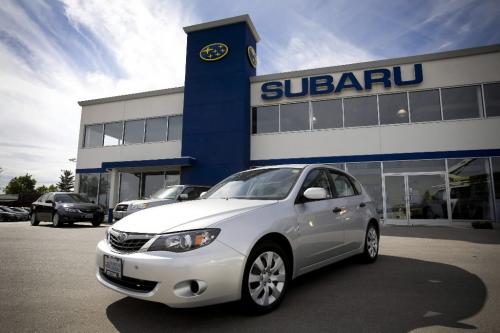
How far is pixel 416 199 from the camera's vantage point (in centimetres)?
1373

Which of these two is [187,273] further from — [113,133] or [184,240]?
[113,133]

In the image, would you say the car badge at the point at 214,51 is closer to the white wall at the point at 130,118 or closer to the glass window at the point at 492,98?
the white wall at the point at 130,118

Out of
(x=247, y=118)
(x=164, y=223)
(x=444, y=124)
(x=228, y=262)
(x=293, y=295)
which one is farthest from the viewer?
(x=247, y=118)

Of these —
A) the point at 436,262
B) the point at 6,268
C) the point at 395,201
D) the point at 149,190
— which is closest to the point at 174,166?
the point at 149,190

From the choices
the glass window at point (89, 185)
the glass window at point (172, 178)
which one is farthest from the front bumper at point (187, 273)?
the glass window at point (89, 185)

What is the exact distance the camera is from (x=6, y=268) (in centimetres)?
503

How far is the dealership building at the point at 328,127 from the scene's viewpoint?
1353 cm

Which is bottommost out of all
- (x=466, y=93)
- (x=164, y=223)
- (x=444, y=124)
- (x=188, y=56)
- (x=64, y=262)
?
(x=64, y=262)

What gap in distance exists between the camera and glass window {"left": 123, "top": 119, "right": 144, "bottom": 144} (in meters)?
19.3

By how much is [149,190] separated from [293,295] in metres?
16.1

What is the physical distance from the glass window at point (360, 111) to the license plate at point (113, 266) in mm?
13882

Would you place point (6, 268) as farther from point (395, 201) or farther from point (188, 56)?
point (188, 56)

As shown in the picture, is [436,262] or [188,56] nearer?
[436,262]

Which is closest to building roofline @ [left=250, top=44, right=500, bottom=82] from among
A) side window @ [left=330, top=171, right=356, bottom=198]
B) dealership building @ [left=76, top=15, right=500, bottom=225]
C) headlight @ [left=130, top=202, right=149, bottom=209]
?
dealership building @ [left=76, top=15, right=500, bottom=225]
